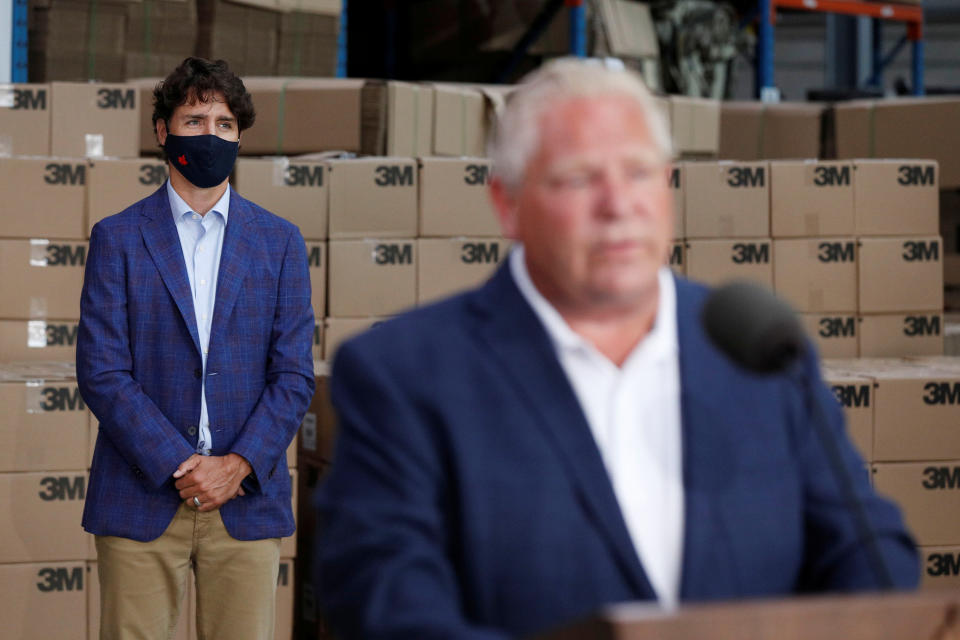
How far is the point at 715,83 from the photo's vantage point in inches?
253

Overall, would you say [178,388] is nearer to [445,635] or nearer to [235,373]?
[235,373]

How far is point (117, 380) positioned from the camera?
221 cm

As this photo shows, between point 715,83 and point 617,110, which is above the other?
point 715,83

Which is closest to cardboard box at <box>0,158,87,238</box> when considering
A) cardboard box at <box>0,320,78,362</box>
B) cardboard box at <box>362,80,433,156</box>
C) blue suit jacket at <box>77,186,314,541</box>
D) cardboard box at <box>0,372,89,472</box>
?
cardboard box at <box>0,320,78,362</box>

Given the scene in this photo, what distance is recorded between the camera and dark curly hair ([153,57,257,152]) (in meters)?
2.34

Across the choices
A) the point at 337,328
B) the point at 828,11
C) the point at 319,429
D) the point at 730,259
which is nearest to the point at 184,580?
the point at 319,429

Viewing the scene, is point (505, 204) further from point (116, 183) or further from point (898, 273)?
point (898, 273)

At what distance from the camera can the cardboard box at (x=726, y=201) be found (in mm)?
3727

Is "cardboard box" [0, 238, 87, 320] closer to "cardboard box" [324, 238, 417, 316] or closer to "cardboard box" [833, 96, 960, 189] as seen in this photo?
"cardboard box" [324, 238, 417, 316]

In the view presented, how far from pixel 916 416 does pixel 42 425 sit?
7.47ft

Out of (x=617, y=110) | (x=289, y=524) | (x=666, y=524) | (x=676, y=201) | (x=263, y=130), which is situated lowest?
(x=289, y=524)

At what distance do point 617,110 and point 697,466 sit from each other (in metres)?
0.32

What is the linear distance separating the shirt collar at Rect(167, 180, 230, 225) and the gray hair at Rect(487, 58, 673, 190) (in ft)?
4.27

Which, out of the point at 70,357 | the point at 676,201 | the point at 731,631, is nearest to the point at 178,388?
the point at 70,357
